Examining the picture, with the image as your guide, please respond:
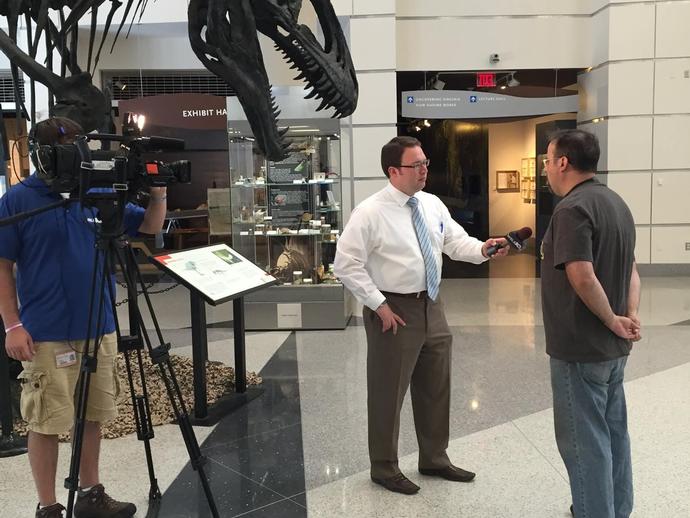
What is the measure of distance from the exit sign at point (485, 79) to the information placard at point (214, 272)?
19.7ft

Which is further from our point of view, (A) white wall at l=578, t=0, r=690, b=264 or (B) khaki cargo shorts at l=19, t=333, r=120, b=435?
(A) white wall at l=578, t=0, r=690, b=264

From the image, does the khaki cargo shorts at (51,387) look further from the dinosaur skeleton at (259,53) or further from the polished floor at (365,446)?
the dinosaur skeleton at (259,53)

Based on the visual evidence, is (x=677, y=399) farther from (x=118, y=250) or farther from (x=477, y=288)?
(x=477, y=288)

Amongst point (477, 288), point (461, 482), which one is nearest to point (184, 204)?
point (477, 288)

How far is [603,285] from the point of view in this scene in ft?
8.21

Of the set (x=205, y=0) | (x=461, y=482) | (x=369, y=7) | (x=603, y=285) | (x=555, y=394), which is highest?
(x=369, y=7)

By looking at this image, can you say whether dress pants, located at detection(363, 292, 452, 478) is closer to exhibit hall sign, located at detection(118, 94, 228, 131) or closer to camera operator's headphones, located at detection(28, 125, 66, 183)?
camera operator's headphones, located at detection(28, 125, 66, 183)

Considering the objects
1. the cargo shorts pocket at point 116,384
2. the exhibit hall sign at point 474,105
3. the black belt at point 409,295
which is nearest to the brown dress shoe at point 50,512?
the cargo shorts pocket at point 116,384

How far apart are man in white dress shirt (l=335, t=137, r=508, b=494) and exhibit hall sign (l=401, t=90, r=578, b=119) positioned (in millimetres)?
6515

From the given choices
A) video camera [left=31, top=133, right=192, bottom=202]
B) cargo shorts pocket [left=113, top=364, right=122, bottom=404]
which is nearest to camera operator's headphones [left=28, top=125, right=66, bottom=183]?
video camera [left=31, top=133, right=192, bottom=202]

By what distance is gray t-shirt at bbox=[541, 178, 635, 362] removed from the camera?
2.43 meters

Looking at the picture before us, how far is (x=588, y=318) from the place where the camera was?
250 centimetres

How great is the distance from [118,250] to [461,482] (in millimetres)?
2095

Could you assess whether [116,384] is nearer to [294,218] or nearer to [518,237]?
[518,237]
